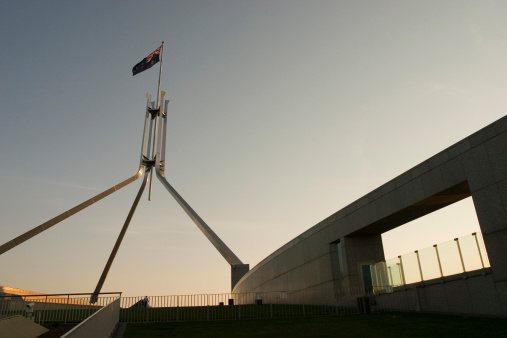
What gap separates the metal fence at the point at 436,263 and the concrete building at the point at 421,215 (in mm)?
416

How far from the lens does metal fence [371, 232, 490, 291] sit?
15477 mm

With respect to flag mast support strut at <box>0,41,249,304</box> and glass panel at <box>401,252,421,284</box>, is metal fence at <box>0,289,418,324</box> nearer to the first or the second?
glass panel at <box>401,252,421,284</box>

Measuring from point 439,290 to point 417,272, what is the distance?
1576mm

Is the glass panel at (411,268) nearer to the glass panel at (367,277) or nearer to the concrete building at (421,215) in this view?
the concrete building at (421,215)

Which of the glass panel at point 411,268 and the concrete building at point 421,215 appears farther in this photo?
the glass panel at point 411,268

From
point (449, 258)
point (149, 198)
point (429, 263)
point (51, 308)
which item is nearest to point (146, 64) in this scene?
point (149, 198)

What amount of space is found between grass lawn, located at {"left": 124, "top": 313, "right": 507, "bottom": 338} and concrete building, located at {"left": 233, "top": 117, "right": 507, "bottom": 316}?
42.8 inches

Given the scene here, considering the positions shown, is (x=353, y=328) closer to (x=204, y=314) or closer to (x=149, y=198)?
(x=204, y=314)

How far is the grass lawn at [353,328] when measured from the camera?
12.2 meters

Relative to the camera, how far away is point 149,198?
1769 inches

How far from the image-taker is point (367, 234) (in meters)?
23.8

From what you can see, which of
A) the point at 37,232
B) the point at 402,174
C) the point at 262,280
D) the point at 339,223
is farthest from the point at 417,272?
the point at 37,232

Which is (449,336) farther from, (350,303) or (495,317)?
(350,303)

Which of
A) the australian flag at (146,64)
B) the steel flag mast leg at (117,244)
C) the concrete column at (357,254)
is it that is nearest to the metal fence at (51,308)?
the concrete column at (357,254)
